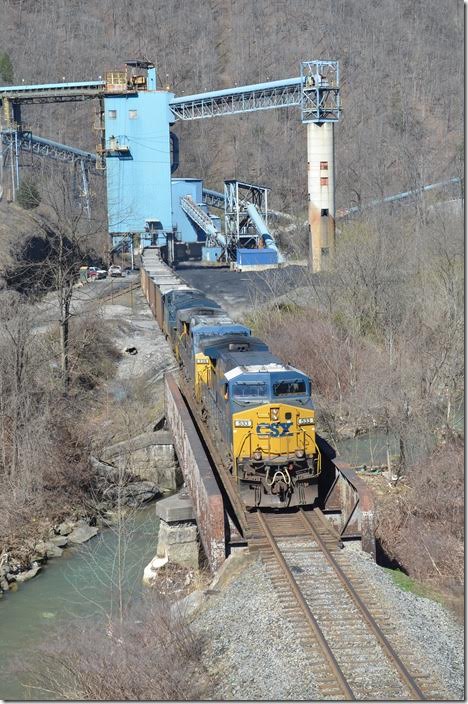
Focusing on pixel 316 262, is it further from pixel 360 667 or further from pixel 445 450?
pixel 360 667

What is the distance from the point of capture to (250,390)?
67.4ft

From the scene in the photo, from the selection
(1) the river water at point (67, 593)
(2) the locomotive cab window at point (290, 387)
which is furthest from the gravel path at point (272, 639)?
(2) the locomotive cab window at point (290, 387)

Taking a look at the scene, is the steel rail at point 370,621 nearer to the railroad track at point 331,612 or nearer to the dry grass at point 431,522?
the railroad track at point 331,612

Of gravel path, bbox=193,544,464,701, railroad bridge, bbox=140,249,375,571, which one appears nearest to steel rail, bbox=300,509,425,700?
gravel path, bbox=193,544,464,701

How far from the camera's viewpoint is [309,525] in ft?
65.8

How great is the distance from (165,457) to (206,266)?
125ft

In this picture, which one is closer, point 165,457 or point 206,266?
point 165,457

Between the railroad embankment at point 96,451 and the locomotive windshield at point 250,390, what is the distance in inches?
141

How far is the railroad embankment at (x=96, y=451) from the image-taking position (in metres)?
26.6

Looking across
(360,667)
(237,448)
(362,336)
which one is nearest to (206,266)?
(362,336)

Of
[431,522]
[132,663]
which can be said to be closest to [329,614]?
[132,663]

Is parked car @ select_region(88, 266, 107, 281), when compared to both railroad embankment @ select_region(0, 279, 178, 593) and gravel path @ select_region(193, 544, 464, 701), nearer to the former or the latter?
railroad embankment @ select_region(0, 279, 178, 593)

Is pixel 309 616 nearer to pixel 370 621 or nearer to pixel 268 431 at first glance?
pixel 370 621

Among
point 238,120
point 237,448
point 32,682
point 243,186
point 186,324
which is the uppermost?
point 238,120
